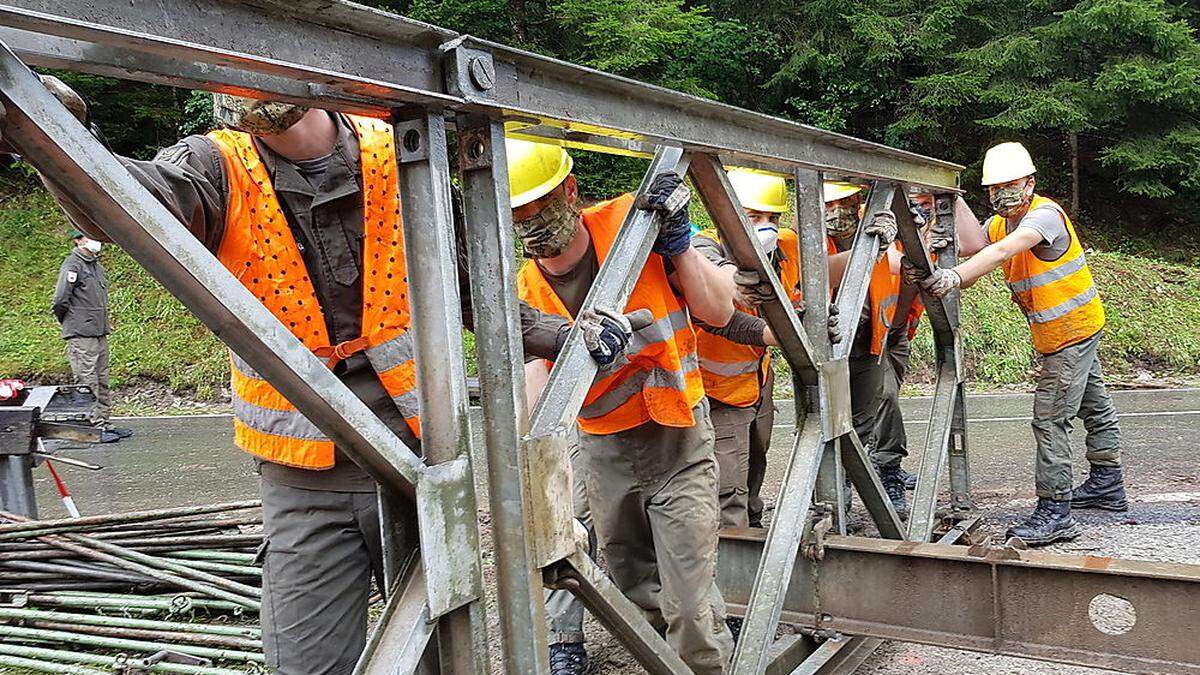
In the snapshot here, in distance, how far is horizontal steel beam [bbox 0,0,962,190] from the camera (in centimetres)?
135

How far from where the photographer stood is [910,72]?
18188 millimetres

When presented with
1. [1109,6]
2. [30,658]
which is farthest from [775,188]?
[1109,6]

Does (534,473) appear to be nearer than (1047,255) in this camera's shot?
Yes

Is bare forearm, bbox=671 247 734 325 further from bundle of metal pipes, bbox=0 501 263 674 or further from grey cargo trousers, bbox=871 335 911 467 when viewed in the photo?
grey cargo trousers, bbox=871 335 911 467

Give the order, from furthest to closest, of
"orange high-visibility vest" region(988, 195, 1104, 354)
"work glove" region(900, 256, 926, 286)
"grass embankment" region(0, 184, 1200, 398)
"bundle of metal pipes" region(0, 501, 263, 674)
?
1. "grass embankment" region(0, 184, 1200, 398)
2. "orange high-visibility vest" region(988, 195, 1104, 354)
3. "work glove" region(900, 256, 926, 286)
4. "bundle of metal pipes" region(0, 501, 263, 674)

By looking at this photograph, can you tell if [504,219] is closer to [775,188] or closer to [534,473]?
[534,473]

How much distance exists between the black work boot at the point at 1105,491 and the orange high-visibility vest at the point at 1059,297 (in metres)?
0.90

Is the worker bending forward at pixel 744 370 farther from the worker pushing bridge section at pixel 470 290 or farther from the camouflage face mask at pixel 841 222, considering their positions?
the worker pushing bridge section at pixel 470 290

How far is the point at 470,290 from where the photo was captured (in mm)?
2008

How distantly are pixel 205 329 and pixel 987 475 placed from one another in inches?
419

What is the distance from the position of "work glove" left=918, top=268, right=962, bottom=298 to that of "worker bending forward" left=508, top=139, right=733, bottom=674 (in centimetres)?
181

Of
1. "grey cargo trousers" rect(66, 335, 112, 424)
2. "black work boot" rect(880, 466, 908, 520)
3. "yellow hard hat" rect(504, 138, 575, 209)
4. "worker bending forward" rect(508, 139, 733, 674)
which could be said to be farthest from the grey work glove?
"grey cargo trousers" rect(66, 335, 112, 424)

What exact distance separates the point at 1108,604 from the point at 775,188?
261 centimetres

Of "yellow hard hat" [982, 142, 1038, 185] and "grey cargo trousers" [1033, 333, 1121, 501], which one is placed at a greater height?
"yellow hard hat" [982, 142, 1038, 185]
